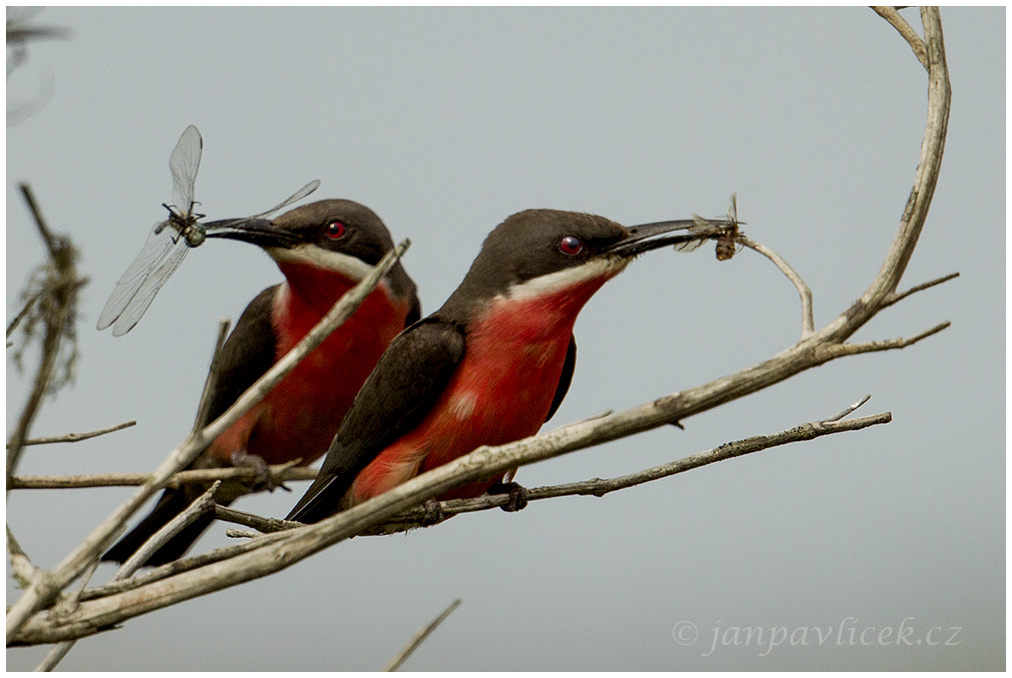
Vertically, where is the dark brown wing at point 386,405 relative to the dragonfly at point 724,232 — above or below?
below

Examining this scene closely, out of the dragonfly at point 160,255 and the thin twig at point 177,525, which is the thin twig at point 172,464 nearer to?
the thin twig at point 177,525

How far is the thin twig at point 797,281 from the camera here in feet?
4.74

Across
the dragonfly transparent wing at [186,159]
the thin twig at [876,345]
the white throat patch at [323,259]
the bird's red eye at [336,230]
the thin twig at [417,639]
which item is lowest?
the thin twig at [417,639]

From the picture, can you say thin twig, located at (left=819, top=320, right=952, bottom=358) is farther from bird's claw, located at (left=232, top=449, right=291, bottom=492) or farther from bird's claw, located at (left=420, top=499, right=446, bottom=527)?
bird's claw, located at (left=232, top=449, right=291, bottom=492)

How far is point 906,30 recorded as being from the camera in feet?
5.60

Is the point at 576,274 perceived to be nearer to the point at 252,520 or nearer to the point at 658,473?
the point at 658,473

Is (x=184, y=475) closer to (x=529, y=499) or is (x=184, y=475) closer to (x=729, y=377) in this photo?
(x=529, y=499)

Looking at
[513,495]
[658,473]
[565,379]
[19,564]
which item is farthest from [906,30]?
[19,564]

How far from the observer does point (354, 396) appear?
80.9 inches

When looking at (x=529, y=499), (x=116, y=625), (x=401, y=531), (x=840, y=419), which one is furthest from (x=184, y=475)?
(x=840, y=419)

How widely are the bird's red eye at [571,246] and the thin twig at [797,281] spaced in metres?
0.32

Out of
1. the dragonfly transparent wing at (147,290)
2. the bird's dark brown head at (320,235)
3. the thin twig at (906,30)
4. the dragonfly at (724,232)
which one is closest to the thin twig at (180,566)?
the dragonfly transparent wing at (147,290)

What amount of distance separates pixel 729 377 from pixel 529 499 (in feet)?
2.34

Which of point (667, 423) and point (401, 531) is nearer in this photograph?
point (667, 423)
